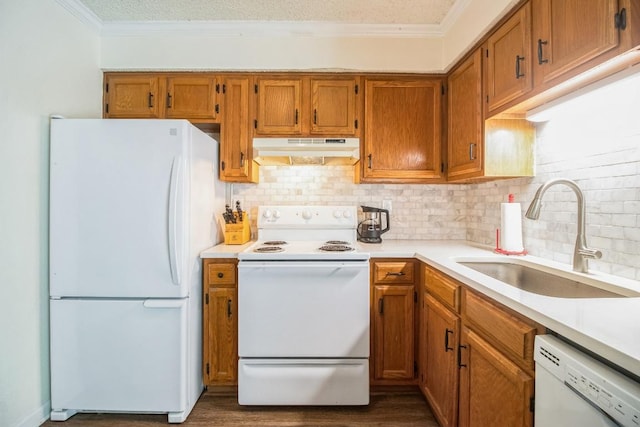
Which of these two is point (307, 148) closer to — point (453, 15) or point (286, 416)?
point (453, 15)

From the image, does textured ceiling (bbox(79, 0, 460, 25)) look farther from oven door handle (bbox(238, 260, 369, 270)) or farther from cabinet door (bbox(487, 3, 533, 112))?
oven door handle (bbox(238, 260, 369, 270))

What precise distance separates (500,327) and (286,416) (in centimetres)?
138

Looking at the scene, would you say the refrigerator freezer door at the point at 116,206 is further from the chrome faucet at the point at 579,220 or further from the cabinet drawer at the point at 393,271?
the chrome faucet at the point at 579,220

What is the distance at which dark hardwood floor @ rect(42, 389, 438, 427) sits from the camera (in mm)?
1729

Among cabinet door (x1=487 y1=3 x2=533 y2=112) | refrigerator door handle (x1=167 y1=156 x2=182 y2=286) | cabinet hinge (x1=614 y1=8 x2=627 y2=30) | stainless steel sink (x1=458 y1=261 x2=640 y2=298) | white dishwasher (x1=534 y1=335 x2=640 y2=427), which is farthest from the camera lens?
refrigerator door handle (x1=167 y1=156 x2=182 y2=286)

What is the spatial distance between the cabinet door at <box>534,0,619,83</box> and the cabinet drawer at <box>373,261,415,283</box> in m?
1.20

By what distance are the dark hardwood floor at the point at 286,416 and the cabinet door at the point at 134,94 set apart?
2.03 m

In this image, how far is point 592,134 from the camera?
1.38 meters

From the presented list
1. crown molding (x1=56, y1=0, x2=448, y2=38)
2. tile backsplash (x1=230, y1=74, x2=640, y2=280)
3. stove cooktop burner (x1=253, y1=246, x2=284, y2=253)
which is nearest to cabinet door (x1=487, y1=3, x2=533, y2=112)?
tile backsplash (x1=230, y1=74, x2=640, y2=280)

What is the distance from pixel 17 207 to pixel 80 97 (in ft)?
2.88

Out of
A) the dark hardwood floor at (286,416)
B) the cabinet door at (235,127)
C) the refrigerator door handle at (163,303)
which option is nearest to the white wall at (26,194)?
the dark hardwood floor at (286,416)

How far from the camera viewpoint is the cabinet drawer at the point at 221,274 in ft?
6.36

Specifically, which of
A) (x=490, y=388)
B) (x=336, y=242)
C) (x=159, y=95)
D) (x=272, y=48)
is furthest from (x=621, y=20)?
(x=159, y=95)

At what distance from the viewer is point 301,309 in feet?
6.04
